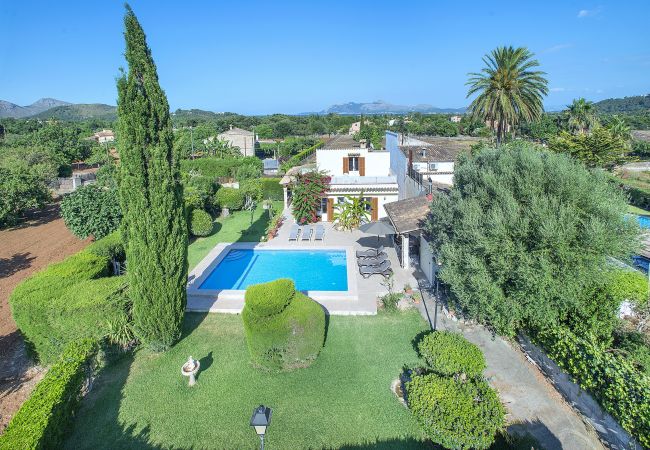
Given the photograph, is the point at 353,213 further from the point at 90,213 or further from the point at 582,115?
the point at 582,115

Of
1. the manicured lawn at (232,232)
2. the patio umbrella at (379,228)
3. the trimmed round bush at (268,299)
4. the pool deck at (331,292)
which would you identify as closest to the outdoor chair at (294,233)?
the pool deck at (331,292)

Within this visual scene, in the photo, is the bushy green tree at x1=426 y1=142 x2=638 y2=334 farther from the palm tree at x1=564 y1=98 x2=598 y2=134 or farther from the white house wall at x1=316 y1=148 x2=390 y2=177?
the palm tree at x1=564 y1=98 x2=598 y2=134

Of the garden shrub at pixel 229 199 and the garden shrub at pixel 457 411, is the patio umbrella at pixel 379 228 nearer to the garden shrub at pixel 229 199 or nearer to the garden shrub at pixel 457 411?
the garden shrub at pixel 457 411

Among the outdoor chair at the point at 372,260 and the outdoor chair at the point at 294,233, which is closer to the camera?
the outdoor chair at the point at 372,260

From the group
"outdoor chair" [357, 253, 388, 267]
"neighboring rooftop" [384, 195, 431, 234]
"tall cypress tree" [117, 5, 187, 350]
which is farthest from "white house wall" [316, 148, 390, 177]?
"tall cypress tree" [117, 5, 187, 350]

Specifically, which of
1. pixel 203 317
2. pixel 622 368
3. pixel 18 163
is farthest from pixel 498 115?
pixel 18 163

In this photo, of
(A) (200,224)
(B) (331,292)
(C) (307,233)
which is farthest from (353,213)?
(A) (200,224)
